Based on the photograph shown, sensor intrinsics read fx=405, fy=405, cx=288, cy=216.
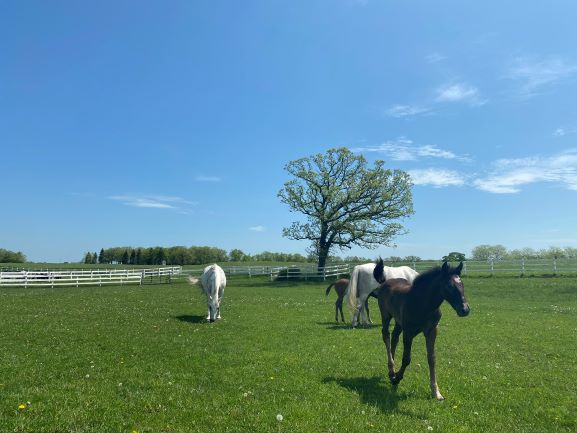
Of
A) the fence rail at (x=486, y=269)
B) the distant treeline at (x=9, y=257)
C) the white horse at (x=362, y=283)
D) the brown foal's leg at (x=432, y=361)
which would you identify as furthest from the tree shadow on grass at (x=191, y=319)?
the distant treeline at (x=9, y=257)

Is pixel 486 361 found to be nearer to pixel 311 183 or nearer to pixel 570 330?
pixel 570 330

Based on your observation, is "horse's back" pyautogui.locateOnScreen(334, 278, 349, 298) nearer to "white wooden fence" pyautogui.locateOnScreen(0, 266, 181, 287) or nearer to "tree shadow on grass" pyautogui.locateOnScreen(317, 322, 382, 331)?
"tree shadow on grass" pyautogui.locateOnScreen(317, 322, 382, 331)

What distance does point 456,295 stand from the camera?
21.6 ft

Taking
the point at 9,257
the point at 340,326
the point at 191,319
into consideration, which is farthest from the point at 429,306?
the point at 9,257

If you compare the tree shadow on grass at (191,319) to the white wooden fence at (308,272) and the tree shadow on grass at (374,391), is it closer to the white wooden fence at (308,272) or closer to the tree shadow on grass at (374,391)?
the tree shadow on grass at (374,391)

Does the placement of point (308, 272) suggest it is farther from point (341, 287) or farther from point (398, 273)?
point (398, 273)

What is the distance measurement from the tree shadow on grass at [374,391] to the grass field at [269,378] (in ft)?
0.07

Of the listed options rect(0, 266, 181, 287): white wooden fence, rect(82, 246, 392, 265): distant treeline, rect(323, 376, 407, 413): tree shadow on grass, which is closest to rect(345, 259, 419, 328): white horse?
rect(323, 376, 407, 413): tree shadow on grass

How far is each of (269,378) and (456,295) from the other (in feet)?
12.4

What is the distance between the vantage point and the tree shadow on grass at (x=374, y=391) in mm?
6578

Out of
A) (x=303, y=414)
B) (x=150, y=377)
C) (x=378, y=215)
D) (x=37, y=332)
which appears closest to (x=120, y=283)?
(x=378, y=215)

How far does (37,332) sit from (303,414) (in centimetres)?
1007

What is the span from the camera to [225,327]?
45.8ft

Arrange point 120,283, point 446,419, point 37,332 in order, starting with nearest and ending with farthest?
1. point 446,419
2. point 37,332
3. point 120,283
